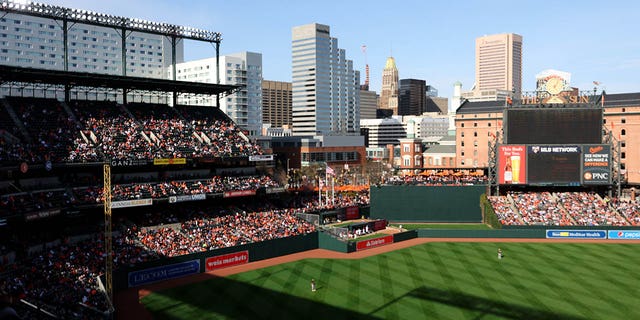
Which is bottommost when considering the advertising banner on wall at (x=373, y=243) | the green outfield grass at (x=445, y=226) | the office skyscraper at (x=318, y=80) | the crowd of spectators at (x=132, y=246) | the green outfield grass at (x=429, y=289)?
the green outfield grass at (x=429, y=289)

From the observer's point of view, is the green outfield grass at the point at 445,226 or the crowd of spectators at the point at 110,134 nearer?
the crowd of spectators at the point at 110,134

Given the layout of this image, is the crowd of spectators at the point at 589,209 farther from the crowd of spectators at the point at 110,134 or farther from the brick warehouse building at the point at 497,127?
the crowd of spectators at the point at 110,134

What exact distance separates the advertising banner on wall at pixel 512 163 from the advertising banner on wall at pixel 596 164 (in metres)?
6.14

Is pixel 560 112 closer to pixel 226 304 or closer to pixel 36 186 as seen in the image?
pixel 226 304

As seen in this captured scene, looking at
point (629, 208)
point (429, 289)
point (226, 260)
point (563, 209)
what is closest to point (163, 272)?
point (226, 260)

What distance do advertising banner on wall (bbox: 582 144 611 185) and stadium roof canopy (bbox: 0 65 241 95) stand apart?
38.7 metres

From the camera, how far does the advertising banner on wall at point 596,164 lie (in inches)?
2232

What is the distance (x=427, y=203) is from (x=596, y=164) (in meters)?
18.4

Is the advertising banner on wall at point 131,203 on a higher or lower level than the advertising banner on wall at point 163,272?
higher

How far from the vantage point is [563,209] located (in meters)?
57.8

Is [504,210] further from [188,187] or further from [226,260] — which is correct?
[188,187]

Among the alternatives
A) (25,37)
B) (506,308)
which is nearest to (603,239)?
(506,308)

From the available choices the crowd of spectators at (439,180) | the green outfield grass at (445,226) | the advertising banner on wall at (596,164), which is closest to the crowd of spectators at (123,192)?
the green outfield grass at (445,226)

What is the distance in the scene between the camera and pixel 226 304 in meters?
33.1
